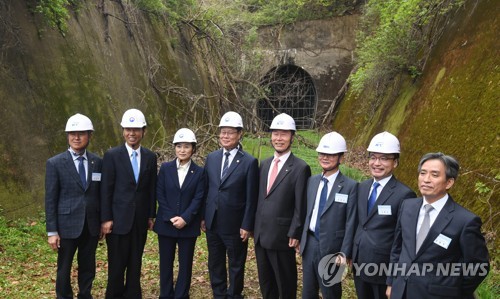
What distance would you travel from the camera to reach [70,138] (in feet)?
15.0

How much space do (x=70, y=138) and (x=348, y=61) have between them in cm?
1887

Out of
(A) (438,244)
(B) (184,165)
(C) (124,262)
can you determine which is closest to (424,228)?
(A) (438,244)

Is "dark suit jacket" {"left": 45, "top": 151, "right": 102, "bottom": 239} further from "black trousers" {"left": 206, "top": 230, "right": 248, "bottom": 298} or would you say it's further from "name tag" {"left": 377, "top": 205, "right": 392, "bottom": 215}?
"name tag" {"left": 377, "top": 205, "right": 392, "bottom": 215}

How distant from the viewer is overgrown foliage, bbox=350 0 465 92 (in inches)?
365

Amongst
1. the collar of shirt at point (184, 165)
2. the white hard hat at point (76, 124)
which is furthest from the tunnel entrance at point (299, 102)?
the white hard hat at point (76, 124)

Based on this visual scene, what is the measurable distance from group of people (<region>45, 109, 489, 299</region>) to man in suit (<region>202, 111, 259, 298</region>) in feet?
0.03

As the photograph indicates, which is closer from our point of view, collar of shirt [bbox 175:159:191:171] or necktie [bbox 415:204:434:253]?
necktie [bbox 415:204:434:253]

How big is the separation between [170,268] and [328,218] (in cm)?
184

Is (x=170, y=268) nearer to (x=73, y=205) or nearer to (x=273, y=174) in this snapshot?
→ (x=73, y=205)

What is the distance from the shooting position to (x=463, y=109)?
6891mm

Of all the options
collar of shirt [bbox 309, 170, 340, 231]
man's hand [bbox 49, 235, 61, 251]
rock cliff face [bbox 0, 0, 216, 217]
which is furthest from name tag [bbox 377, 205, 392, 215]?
rock cliff face [bbox 0, 0, 216, 217]

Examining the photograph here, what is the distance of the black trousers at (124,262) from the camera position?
4652mm

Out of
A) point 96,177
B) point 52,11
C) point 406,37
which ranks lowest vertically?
point 96,177

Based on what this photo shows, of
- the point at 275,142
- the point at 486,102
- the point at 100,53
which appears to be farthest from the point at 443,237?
the point at 100,53
